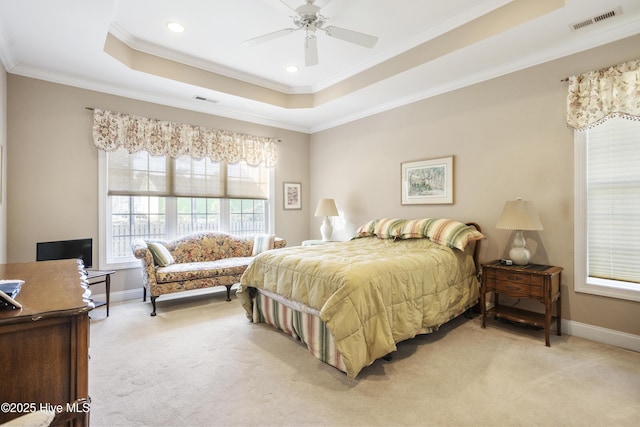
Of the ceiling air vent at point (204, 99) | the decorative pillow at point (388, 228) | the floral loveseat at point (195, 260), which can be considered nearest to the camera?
the floral loveseat at point (195, 260)

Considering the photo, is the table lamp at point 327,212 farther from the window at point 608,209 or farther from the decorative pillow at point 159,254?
the window at point 608,209

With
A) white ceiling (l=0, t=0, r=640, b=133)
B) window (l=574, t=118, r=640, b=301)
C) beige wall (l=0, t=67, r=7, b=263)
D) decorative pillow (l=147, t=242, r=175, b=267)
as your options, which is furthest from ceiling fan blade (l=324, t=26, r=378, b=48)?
beige wall (l=0, t=67, r=7, b=263)

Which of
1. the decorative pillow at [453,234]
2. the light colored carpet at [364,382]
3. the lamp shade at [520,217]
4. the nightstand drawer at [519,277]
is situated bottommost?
the light colored carpet at [364,382]

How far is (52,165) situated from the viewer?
12.1 feet

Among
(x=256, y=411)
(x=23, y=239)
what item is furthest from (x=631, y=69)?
(x=23, y=239)

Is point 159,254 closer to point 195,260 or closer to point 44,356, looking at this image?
point 195,260

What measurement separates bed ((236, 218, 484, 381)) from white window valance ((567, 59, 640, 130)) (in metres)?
1.46

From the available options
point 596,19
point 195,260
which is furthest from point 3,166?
point 596,19

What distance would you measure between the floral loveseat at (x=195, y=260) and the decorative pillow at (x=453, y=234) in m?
2.32

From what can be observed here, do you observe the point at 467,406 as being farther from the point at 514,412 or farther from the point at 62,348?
the point at 62,348

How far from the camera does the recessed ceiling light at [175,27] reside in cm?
307

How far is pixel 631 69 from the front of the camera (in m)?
2.63

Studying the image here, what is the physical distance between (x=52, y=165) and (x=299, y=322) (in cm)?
355

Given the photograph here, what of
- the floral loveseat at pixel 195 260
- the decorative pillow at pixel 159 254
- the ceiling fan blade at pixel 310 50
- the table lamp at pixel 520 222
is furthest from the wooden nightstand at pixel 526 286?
the decorative pillow at pixel 159 254
